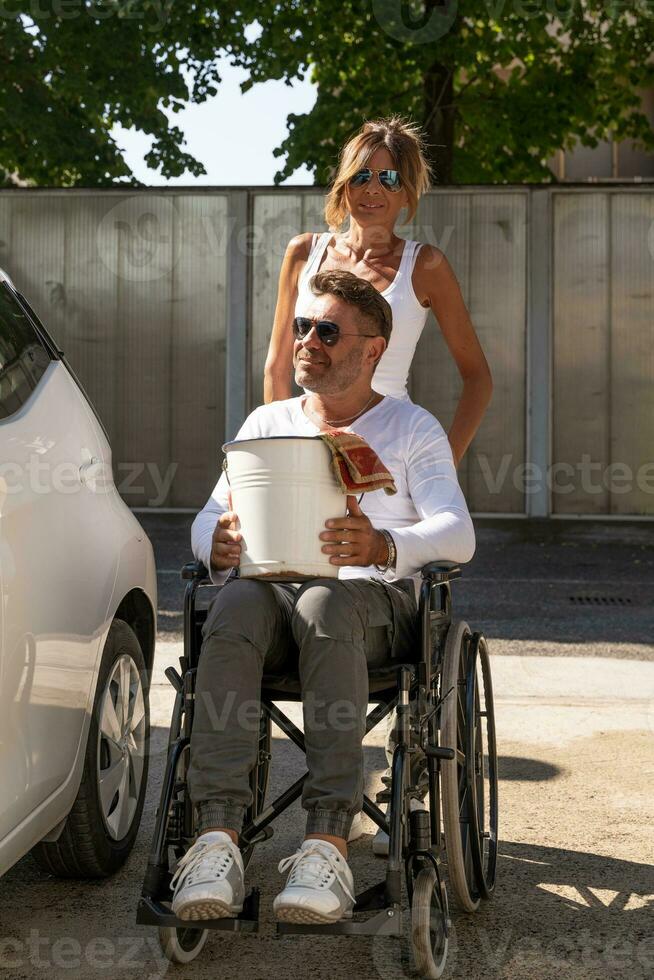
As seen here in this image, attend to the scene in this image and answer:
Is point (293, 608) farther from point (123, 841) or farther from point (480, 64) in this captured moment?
point (480, 64)

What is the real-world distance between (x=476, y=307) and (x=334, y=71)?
18.3ft

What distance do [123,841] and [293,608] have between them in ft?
3.43

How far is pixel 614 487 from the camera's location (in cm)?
1423

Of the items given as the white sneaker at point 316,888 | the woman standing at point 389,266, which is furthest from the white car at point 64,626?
the woman standing at point 389,266

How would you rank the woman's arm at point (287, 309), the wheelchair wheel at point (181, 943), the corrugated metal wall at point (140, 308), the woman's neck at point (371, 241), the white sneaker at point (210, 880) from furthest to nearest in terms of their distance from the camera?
the corrugated metal wall at point (140, 308) < the woman's arm at point (287, 309) < the woman's neck at point (371, 241) < the wheelchair wheel at point (181, 943) < the white sneaker at point (210, 880)

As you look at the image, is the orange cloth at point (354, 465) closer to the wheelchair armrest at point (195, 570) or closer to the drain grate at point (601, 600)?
the wheelchair armrest at point (195, 570)

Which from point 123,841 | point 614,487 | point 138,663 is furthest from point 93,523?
point 614,487

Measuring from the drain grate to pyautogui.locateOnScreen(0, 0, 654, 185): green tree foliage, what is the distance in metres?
8.38

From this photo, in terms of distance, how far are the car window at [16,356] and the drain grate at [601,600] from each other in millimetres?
5990

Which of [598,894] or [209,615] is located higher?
[209,615]

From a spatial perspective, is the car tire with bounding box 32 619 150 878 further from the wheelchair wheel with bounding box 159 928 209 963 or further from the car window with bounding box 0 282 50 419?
the car window with bounding box 0 282 50 419

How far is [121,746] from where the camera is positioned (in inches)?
142

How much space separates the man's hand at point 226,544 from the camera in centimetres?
302

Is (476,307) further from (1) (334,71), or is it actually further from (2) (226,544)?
(2) (226,544)
